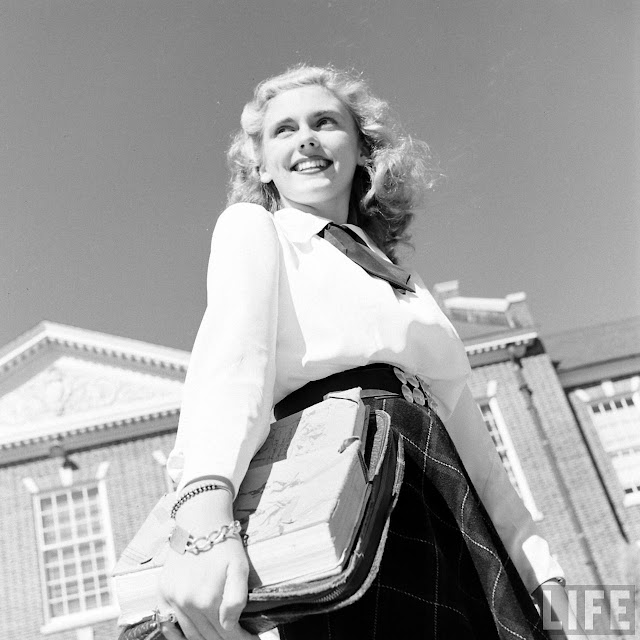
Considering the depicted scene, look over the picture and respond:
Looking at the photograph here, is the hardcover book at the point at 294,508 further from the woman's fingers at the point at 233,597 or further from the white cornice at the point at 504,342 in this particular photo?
the white cornice at the point at 504,342

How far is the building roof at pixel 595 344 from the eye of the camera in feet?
57.5

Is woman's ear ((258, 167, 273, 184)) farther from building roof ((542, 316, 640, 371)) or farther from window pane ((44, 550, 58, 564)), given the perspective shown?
building roof ((542, 316, 640, 371))

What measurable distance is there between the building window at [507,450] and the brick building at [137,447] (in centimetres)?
4

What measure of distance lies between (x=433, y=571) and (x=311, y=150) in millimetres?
964

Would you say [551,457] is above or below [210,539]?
above

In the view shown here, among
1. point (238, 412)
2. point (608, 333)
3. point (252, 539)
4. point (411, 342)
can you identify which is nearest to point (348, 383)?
point (411, 342)

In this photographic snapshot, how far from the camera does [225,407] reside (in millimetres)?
1062

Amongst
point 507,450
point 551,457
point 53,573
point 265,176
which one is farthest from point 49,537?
point 265,176

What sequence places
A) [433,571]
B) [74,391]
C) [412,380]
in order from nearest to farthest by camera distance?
[433,571], [412,380], [74,391]

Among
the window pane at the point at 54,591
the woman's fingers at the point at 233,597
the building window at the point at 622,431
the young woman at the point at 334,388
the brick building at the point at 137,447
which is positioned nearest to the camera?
the woman's fingers at the point at 233,597

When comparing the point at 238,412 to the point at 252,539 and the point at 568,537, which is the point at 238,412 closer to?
the point at 252,539

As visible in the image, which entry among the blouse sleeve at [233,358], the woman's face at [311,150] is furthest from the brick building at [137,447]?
the blouse sleeve at [233,358]

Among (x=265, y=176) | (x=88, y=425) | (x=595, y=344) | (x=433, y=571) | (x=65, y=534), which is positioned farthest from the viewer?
(x=595, y=344)

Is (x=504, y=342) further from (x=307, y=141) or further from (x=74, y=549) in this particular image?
(x=307, y=141)
